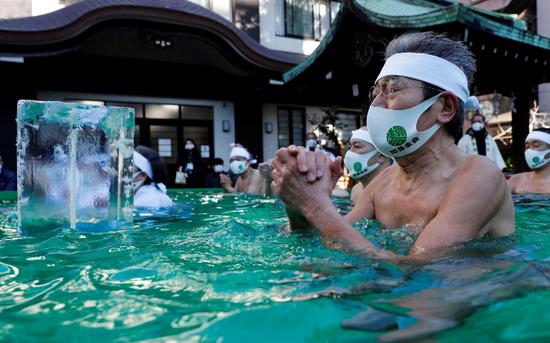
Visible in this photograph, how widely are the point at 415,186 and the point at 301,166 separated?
2.60ft

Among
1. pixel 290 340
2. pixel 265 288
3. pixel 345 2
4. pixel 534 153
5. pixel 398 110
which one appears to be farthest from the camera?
pixel 345 2

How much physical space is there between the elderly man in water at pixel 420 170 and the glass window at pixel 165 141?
34.0ft

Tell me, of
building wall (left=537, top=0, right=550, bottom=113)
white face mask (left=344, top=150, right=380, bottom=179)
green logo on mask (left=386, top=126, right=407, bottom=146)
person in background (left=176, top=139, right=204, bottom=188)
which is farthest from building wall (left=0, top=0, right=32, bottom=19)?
building wall (left=537, top=0, right=550, bottom=113)

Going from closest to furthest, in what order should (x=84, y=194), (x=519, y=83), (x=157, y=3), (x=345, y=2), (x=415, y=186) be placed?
(x=415, y=186) < (x=84, y=194) < (x=345, y=2) < (x=519, y=83) < (x=157, y=3)

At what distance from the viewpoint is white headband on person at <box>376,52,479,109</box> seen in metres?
2.36

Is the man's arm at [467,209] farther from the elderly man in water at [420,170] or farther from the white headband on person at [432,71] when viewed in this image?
the white headband on person at [432,71]

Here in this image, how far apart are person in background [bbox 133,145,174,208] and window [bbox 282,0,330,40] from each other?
9.84 metres

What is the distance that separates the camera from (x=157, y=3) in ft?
32.6

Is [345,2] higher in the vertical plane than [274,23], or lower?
lower

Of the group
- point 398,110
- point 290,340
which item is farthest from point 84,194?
point 290,340

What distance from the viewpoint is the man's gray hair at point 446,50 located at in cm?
247

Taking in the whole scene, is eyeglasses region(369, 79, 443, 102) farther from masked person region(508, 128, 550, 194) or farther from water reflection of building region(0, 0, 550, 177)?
masked person region(508, 128, 550, 194)

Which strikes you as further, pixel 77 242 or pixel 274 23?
pixel 274 23

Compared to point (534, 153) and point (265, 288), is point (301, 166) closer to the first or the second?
point (265, 288)
